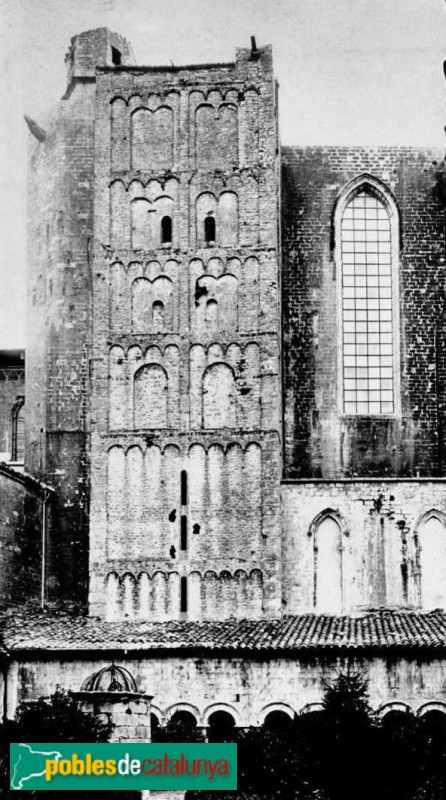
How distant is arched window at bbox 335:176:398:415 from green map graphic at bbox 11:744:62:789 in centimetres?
2131

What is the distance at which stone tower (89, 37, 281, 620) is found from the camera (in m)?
39.4

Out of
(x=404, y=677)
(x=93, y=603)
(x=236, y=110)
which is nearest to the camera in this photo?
(x=404, y=677)

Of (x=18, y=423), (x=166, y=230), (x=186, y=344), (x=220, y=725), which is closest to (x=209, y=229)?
(x=166, y=230)

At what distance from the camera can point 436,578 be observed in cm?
3984

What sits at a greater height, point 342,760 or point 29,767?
point 29,767

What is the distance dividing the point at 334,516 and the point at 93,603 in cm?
669

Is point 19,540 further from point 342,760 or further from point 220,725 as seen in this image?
point 342,760

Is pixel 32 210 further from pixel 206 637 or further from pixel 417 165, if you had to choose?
pixel 206 637

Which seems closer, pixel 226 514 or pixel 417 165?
pixel 226 514

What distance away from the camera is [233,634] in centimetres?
3656

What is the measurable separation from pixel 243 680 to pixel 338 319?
11826 millimetres

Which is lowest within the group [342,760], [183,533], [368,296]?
[342,760]

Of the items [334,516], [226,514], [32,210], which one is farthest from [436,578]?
[32,210]

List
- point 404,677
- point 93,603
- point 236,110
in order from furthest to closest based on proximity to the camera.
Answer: point 236,110, point 93,603, point 404,677
